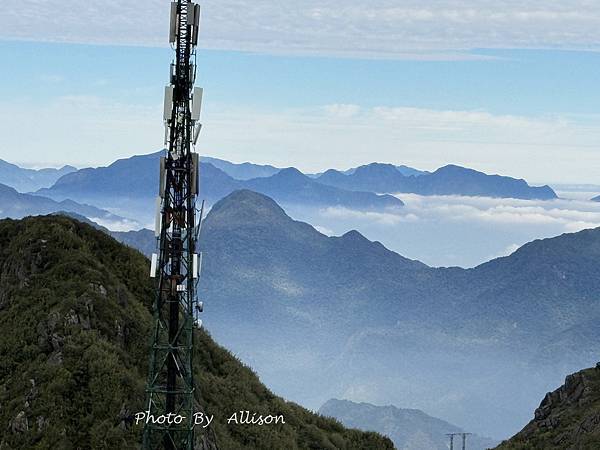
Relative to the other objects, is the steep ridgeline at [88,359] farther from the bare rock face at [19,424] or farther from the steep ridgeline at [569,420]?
the steep ridgeline at [569,420]

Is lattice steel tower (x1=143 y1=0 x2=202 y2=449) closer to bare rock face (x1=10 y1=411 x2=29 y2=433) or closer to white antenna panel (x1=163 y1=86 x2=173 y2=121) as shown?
white antenna panel (x1=163 y1=86 x2=173 y2=121)

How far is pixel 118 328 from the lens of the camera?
6912 centimetres

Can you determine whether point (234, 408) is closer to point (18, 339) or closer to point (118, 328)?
point (118, 328)

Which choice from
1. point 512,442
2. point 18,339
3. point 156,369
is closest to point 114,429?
point 18,339

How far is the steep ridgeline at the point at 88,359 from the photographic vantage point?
59219mm

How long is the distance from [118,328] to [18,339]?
20.5ft

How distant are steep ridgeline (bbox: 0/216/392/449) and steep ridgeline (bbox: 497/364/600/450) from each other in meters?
12.3

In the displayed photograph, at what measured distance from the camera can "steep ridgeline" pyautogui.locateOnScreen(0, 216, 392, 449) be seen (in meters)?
59.2

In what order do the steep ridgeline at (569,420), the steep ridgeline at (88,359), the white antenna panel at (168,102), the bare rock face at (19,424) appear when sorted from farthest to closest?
the steep ridgeline at (569,420)
the steep ridgeline at (88,359)
the bare rock face at (19,424)
the white antenna panel at (168,102)

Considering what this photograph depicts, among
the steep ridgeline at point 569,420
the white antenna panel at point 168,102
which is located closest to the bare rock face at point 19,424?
the white antenna panel at point 168,102

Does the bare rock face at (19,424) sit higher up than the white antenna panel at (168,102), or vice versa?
the white antenna panel at (168,102)

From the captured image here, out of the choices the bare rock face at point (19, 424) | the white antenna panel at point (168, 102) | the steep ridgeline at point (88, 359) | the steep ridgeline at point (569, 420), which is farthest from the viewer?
the steep ridgeline at point (569, 420)

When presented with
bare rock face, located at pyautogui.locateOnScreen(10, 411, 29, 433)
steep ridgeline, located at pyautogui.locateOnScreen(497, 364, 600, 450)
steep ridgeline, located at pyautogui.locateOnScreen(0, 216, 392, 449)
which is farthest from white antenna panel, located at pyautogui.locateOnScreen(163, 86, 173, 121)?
steep ridgeline, located at pyautogui.locateOnScreen(497, 364, 600, 450)

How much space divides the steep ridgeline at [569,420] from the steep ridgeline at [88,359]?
40.3ft
